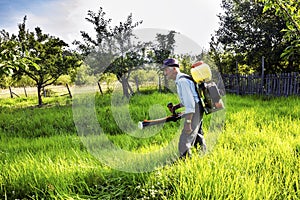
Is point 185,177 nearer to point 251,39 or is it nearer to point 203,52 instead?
point 203,52

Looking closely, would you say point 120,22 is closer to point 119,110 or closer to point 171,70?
point 119,110

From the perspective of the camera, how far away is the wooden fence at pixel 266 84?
34.4 ft

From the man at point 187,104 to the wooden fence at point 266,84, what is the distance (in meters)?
9.09

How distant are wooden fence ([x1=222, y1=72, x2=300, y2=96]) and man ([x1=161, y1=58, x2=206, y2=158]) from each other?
909cm

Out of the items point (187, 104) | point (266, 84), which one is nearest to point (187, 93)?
point (187, 104)

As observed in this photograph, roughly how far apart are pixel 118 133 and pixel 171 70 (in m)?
3.20

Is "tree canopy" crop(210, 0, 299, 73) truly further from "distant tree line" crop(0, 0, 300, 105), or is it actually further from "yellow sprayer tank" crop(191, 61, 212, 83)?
"yellow sprayer tank" crop(191, 61, 212, 83)

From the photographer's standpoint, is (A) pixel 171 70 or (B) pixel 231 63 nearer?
(A) pixel 171 70

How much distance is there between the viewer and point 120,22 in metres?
13.0

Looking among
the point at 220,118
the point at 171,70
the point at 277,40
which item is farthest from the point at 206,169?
the point at 277,40

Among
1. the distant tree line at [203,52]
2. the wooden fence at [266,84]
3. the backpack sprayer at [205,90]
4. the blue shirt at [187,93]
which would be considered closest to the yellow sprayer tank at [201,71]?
the backpack sprayer at [205,90]

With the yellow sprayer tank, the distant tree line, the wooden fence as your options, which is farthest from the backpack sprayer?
the wooden fence

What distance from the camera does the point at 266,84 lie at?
39.0 feet

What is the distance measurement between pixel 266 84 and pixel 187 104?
34.6 ft
